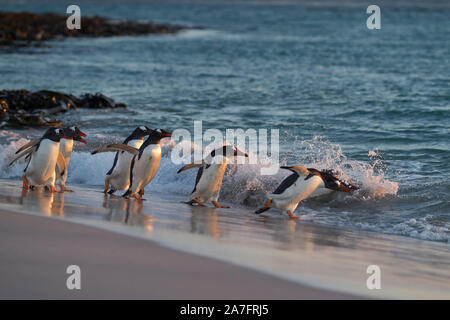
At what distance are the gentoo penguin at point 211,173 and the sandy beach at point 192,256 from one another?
28.5 inches

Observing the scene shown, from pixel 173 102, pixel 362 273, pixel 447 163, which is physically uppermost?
pixel 173 102

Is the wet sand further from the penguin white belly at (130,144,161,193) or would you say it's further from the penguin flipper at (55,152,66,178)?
the penguin flipper at (55,152,66,178)

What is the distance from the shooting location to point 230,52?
29859 millimetres

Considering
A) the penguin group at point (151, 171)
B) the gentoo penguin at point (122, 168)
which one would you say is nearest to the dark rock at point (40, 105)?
the gentoo penguin at point (122, 168)

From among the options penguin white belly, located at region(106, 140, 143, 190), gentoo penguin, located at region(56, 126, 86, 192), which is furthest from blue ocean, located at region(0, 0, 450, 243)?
gentoo penguin, located at region(56, 126, 86, 192)

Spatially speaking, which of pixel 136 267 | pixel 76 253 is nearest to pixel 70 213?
pixel 76 253

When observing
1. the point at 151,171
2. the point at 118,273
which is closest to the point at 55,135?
the point at 151,171

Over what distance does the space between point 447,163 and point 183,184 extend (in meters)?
4.10

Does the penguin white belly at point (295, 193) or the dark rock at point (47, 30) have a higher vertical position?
the dark rock at point (47, 30)

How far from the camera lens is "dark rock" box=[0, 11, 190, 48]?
35.7 m

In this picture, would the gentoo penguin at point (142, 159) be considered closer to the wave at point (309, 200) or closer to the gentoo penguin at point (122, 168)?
the gentoo penguin at point (122, 168)

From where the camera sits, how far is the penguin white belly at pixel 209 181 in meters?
7.75

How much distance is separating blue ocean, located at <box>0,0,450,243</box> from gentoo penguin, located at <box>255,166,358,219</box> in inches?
10.5

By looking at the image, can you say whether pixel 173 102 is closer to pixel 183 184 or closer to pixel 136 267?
pixel 183 184
